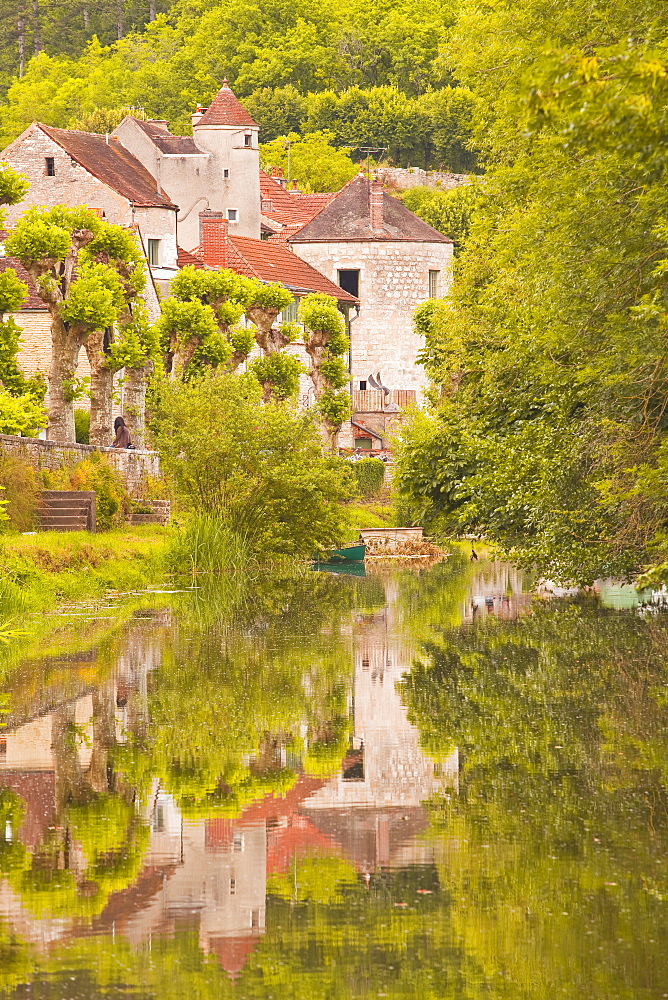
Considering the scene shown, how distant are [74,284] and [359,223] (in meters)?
48.5

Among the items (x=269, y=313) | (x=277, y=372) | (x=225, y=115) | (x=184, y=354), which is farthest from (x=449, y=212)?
(x=184, y=354)

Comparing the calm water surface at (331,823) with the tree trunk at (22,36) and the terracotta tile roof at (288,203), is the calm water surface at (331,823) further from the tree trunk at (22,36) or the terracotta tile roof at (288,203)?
the tree trunk at (22,36)

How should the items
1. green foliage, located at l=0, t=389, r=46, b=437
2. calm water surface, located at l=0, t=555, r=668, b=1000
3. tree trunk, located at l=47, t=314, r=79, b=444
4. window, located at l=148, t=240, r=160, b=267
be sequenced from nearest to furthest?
1. calm water surface, located at l=0, t=555, r=668, b=1000
2. green foliage, located at l=0, t=389, r=46, b=437
3. tree trunk, located at l=47, t=314, r=79, b=444
4. window, located at l=148, t=240, r=160, b=267

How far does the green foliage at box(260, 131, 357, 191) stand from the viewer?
380ft

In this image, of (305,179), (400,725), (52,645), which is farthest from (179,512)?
(305,179)

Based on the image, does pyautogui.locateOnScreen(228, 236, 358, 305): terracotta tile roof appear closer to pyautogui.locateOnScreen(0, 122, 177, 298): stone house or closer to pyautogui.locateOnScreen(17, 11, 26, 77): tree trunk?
pyautogui.locateOnScreen(0, 122, 177, 298): stone house

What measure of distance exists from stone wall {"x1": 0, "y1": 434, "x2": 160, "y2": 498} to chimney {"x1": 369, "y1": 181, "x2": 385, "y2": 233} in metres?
44.6

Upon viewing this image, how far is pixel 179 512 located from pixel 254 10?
99.2 meters

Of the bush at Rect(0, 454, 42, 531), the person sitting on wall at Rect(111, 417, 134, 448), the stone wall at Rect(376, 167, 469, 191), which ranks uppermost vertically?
the stone wall at Rect(376, 167, 469, 191)

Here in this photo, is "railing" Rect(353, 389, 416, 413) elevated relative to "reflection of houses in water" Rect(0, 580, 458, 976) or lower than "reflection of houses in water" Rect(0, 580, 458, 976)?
elevated

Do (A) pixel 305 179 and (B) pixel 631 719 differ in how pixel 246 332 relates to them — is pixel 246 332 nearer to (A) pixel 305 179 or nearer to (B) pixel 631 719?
(B) pixel 631 719

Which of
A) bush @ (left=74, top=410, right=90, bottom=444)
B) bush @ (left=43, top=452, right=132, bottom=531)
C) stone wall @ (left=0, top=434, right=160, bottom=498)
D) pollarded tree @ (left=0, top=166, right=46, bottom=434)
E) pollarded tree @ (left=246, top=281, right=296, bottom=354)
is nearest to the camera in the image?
stone wall @ (left=0, top=434, right=160, bottom=498)

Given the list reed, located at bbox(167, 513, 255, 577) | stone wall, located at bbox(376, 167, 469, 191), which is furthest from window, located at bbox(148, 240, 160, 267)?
stone wall, located at bbox(376, 167, 469, 191)

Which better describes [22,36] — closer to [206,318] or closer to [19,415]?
[206,318]
